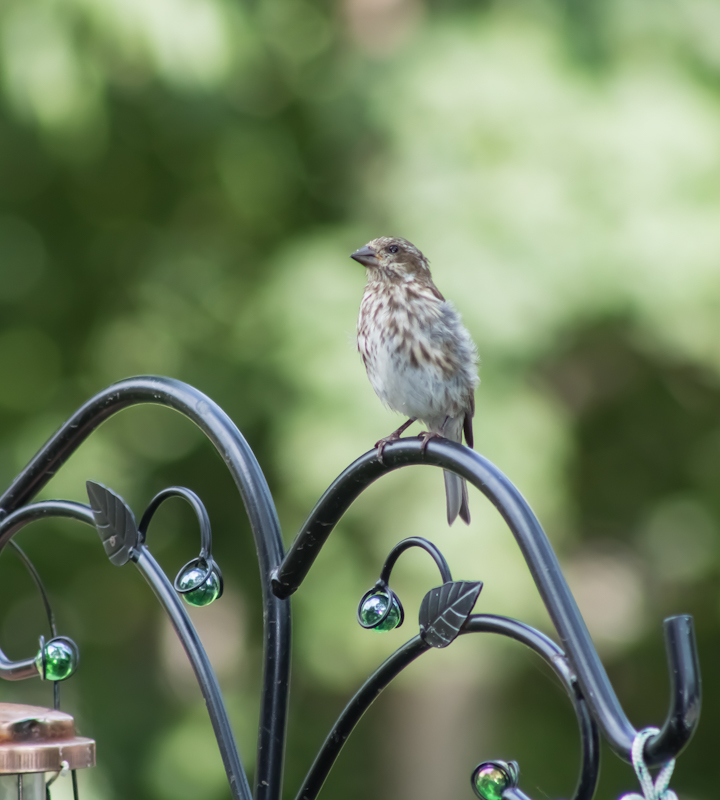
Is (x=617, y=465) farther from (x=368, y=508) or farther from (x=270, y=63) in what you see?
(x=270, y=63)

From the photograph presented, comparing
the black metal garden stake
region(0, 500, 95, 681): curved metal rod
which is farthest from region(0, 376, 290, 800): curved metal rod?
region(0, 500, 95, 681): curved metal rod

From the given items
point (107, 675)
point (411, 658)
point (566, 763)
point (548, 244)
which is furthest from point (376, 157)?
point (411, 658)

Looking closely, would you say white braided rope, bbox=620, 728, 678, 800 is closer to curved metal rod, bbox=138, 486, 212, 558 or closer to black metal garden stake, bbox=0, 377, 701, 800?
black metal garden stake, bbox=0, 377, 701, 800

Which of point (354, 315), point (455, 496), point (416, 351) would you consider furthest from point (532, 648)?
point (354, 315)

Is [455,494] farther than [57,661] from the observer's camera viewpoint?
Yes

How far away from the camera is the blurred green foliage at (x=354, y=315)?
13.2 ft

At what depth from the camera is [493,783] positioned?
3.51 feet

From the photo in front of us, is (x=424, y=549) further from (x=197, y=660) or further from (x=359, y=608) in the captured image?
(x=197, y=660)

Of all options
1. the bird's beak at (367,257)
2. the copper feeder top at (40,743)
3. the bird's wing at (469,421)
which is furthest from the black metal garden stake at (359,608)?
the bird's wing at (469,421)

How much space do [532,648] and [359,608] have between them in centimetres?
29

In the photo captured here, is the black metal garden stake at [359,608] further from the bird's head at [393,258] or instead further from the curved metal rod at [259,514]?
the bird's head at [393,258]

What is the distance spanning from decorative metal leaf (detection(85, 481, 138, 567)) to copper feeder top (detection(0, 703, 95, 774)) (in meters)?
0.27

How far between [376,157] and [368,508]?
5.55ft

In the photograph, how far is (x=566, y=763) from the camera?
5535 millimetres
